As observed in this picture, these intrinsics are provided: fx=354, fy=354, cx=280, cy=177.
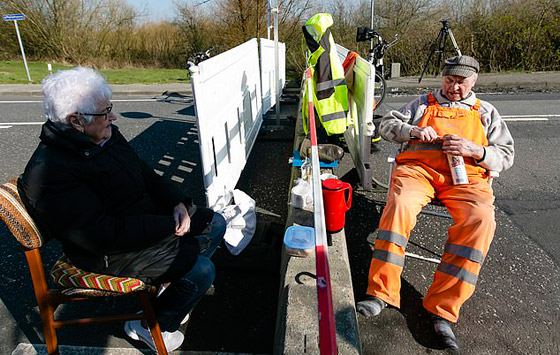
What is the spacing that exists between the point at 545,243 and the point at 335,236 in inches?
77.9

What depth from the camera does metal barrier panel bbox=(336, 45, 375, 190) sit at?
126 inches

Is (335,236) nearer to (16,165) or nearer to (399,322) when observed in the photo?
(399,322)

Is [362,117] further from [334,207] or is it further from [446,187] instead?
[334,207]

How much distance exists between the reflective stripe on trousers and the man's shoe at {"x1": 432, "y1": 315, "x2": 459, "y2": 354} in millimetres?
51

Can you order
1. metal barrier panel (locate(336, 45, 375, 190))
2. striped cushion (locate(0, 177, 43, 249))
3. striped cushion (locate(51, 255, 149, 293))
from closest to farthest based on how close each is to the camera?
striped cushion (locate(0, 177, 43, 249))
striped cushion (locate(51, 255, 149, 293))
metal barrier panel (locate(336, 45, 375, 190))

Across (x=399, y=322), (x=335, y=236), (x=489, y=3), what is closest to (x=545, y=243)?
(x=399, y=322)

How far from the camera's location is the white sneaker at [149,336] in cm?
207

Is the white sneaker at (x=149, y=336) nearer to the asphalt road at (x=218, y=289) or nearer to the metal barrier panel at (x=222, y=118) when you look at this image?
the asphalt road at (x=218, y=289)

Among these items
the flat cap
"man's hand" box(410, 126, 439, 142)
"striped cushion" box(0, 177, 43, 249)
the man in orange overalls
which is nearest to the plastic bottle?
the man in orange overalls

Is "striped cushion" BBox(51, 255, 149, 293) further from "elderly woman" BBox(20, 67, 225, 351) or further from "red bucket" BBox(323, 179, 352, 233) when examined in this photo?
"red bucket" BBox(323, 179, 352, 233)

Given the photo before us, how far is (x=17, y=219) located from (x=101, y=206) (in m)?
0.33

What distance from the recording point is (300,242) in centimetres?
220

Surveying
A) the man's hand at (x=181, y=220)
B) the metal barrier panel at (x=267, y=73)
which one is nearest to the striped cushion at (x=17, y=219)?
the man's hand at (x=181, y=220)

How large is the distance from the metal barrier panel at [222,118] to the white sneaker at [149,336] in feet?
3.37
